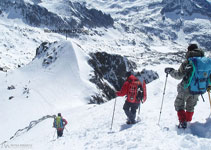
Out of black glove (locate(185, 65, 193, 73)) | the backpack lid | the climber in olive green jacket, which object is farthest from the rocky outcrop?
black glove (locate(185, 65, 193, 73))

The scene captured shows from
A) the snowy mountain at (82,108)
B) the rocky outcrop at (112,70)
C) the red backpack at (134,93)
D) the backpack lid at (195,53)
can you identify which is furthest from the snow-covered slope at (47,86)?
the backpack lid at (195,53)

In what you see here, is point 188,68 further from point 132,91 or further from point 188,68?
point 132,91

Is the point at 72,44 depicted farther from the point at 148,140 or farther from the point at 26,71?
the point at 148,140

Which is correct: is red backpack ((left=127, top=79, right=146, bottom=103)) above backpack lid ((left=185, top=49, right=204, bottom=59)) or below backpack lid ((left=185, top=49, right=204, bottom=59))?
below

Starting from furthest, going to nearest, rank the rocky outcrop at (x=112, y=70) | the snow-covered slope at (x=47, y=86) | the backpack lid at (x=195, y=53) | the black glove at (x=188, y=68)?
the rocky outcrop at (x=112, y=70), the snow-covered slope at (x=47, y=86), the backpack lid at (x=195, y=53), the black glove at (x=188, y=68)

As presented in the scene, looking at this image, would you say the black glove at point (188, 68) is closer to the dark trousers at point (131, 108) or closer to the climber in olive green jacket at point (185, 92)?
the climber in olive green jacket at point (185, 92)

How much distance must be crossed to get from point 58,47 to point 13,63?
7803cm

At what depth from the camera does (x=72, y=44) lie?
42.7 metres

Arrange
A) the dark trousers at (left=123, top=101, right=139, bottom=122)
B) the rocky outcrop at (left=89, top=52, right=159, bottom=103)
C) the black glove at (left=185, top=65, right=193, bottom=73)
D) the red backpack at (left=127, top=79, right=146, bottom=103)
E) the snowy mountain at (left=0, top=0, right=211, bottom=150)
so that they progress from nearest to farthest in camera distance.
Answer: the black glove at (left=185, top=65, right=193, bottom=73) → the snowy mountain at (left=0, top=0, right=211, bottom=150) → the red backpack at (left=127, top=79, right=146, bottom=103) → the dark trousers at (left=123, top=101, right=139, bottom=122) → the rocky outcrop at (left=89, top=52, right=159, bottom=103)

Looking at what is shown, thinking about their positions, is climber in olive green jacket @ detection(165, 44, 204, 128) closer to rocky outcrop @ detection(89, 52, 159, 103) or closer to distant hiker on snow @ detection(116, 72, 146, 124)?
distant hiker on snow @ detection(116, 72, 146, 124)

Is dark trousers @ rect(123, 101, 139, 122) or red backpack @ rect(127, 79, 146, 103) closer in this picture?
red backpack @ rect(127, 79, 146, 103)

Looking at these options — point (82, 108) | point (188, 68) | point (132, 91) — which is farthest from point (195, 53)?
point (82, 108)

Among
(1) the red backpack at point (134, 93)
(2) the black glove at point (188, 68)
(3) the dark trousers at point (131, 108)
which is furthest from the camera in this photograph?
(3) the dark trousers at point (131, 108)

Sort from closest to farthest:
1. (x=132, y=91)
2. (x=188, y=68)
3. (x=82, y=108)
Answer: (x=188, y=68)
(x=132, y=91)
(x=82, y=108)
